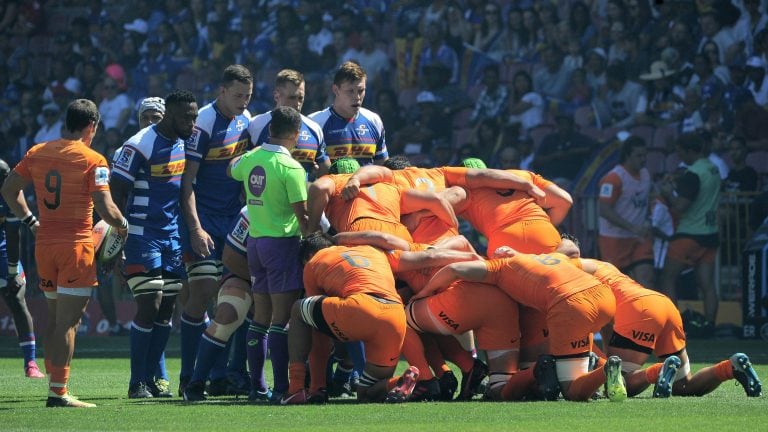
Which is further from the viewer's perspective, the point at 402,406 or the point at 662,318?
the point at 662,318

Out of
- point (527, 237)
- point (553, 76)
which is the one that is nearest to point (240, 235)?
point (527, 237)

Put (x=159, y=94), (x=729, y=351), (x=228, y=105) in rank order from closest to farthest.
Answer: (x=228, y=105)
(x=729, y=351)
(x=159, y=94)

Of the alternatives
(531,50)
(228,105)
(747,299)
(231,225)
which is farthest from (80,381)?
(531,50)

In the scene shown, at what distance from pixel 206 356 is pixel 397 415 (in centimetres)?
192

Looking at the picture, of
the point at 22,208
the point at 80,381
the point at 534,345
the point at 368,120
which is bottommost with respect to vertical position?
the point at 80,381

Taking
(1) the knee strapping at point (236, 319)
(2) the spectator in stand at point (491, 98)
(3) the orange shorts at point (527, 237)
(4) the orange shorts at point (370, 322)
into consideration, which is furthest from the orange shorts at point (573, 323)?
(2) the spectator in stand at point (491, 98)

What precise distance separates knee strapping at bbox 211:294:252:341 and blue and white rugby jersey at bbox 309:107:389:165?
1828 mm

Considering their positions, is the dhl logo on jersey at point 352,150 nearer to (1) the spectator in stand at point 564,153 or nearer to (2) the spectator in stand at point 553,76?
(1) the spectator in stand at point 564,153

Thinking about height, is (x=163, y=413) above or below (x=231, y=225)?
below

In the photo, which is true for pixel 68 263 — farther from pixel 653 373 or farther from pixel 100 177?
pixel 653 373

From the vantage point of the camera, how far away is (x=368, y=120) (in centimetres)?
1137

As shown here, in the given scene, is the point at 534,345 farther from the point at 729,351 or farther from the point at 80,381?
the point at 729,351

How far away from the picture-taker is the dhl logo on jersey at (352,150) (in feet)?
36.9

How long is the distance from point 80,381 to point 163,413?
3.05 meters
